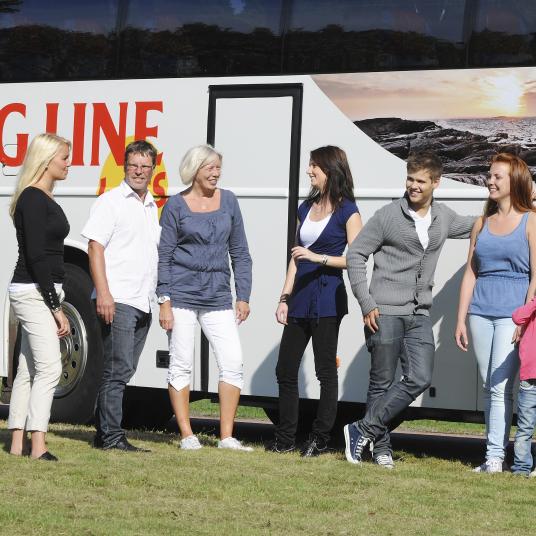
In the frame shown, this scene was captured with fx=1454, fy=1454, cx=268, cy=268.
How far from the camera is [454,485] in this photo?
8477 millimetres

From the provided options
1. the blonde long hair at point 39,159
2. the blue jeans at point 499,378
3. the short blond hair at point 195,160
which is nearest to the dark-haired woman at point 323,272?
the short blond hair at point 195,160

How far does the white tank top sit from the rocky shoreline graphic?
96cm

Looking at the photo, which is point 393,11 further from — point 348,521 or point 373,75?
point 348,521

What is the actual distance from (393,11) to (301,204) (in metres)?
1.57

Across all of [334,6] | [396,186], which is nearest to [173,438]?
[396,186]

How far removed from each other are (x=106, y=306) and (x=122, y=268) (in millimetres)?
298

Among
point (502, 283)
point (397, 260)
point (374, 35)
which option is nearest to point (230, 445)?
point (397, 260)

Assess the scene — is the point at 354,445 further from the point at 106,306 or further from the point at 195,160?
the point at 195,160

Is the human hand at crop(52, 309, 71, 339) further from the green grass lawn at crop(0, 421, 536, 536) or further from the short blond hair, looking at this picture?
the short blond hair

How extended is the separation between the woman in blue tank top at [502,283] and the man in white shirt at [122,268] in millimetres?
2062

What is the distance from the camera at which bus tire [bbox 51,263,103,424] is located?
1130cm

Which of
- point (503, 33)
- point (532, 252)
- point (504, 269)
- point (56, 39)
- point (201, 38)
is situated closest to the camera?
point (532, 252)

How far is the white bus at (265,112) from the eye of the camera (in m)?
9.81

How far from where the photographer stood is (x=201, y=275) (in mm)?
9445
